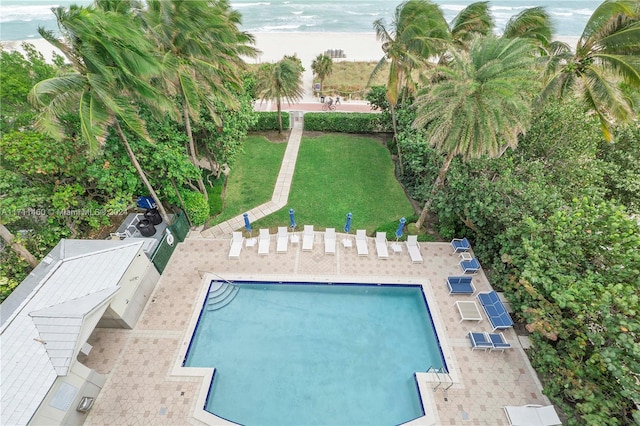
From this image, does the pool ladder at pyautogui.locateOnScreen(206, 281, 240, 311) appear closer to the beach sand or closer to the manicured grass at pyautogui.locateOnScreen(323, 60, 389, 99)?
the manicured grass at pyautogui.locateOnScreen(323, 60, 389, 99)

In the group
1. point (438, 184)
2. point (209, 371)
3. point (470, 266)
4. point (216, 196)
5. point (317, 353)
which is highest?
point (438, 184)

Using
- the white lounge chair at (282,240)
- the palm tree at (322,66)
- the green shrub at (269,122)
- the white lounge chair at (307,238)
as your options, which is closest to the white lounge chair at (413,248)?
the white lounge chair at (307,238)

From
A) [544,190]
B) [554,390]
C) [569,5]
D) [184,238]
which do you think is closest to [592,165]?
[544,190]

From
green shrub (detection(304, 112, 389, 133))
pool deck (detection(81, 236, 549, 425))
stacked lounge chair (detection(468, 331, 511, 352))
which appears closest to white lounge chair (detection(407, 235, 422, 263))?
pool deck (detection(81, 236, 549, 425))

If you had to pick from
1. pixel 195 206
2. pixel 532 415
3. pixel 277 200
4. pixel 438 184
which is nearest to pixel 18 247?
pixel 195 206

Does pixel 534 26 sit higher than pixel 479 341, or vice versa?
pixel 534 26

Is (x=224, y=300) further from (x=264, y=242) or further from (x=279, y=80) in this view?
(x=279, y=80)

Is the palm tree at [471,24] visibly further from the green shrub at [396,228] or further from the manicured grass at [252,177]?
the manicured grass at [252,177]

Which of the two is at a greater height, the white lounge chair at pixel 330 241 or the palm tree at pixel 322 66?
the palm tree at pixel 322 66
